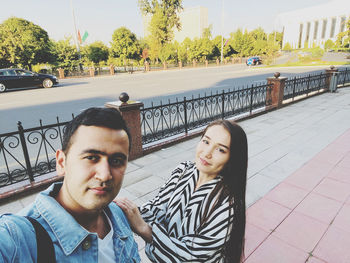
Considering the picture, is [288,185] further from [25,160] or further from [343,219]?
[25,160]

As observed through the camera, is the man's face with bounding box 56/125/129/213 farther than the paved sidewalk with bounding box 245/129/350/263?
No

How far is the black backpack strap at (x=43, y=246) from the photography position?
0.79 m

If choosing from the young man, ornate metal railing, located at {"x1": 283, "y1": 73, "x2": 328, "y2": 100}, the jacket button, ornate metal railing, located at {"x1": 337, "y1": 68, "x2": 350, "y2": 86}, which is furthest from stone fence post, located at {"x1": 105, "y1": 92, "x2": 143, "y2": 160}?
ornate metal railing, located at {"x1": 337, "y1": 68, "x2": 350, "y2": 86}

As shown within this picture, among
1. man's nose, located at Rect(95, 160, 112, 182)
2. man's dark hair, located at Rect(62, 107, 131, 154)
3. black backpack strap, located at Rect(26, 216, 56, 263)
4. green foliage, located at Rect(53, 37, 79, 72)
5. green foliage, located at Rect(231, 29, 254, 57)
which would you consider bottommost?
black backpack strap, located at Rect(26, 216, 56, 263)

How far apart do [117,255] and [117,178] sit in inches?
15.4

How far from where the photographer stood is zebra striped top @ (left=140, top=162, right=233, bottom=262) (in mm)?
1315

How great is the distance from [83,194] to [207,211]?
31.3 inches

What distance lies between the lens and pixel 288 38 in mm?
82250

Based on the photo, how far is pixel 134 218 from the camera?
1.33 meters

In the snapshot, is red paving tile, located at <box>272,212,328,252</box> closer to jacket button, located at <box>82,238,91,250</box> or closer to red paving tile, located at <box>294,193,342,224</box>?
red paving tile, located at <box>294,193,342,224</box>

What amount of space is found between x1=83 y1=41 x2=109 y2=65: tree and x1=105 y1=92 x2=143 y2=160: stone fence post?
36.9m

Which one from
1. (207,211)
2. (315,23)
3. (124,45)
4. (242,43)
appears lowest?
(207,211)

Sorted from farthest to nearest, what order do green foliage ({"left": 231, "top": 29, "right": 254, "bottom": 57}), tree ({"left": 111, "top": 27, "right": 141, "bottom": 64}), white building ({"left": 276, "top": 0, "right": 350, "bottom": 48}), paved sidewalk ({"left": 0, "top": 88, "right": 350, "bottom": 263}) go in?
white building ({"left": 276, "top": 0, "right": 350, "bottom": 48})
green foliage ({"left": 231, "top": 29, "right": 254, "bottom": 57})
tree ({"left": 111, "top": 27, "right": 141, "bottom": 64})
paved sidewalk ({"left": 0, "top": 88, "right": 350, "bottom": 263})

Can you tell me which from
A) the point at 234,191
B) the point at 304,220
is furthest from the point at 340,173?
the point at 234,191
